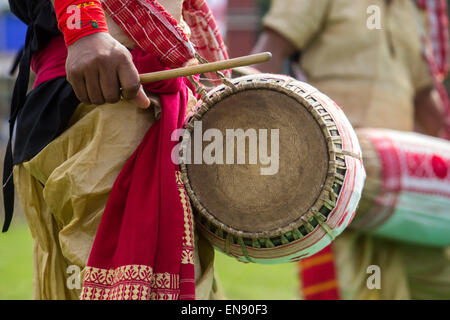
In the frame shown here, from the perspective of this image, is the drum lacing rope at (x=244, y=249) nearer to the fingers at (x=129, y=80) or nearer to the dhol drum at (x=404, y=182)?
the fingers at (x=129, y=80)

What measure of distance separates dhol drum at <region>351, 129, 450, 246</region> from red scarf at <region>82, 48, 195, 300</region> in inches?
58.0

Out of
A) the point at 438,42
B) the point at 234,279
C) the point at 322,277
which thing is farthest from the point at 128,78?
the point at 234,279

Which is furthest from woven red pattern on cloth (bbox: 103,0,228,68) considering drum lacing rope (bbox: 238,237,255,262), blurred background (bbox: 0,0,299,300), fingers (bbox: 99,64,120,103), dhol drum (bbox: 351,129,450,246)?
dhol drum (bbox: 351,129,450,246)

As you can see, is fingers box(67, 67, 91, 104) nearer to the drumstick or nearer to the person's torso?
the drumstick

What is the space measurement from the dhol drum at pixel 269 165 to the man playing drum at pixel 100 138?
4.0 inches

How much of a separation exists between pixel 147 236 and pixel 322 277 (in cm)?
174

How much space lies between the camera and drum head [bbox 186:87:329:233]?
66.6 inches

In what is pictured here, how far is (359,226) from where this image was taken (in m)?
3.04

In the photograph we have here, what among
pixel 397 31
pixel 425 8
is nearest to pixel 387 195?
pixel 397 31

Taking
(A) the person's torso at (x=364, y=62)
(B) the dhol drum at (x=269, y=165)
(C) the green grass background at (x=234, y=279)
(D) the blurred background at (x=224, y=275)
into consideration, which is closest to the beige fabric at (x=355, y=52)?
(A) the person's torso at (x=364, y=62)

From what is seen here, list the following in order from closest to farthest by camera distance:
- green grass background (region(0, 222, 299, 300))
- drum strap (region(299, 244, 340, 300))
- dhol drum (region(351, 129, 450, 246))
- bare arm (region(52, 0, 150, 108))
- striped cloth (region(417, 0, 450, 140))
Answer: bare arm (region(52, 0, 150, 108)) → dhol drum (region(351, 129, 450, 246)) → drum strap (region(299, 244, 340, 300)) → striped cloth (region(417, 0, 450, 140)) → green grass background (region(0, 222, 299, 300))

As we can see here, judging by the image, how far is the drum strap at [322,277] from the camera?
3.11 metres

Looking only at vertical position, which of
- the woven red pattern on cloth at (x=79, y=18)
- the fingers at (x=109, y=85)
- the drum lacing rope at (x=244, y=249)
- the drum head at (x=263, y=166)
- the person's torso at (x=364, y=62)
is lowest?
the drum lacing rope at (x=244, y=249)
